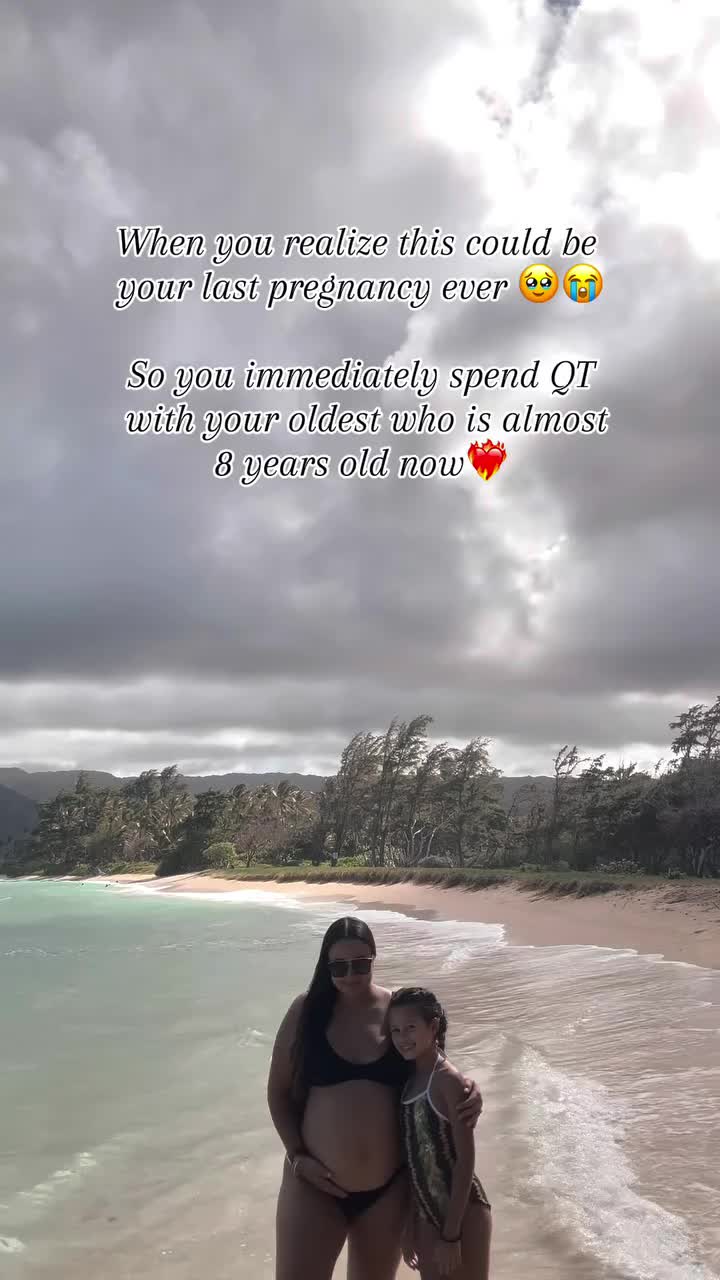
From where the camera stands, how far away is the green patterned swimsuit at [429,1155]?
2.52 metres

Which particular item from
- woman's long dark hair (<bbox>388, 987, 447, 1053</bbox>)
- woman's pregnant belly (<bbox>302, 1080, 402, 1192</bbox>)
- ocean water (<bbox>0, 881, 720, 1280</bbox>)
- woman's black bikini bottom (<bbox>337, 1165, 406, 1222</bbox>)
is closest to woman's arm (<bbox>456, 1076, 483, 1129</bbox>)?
woman's long dark hair (<bbox>388, 987, 447, 1053</bbox>)

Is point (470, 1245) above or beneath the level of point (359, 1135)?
beneath

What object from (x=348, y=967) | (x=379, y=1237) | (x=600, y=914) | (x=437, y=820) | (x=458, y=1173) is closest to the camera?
(x=458, y=1173)

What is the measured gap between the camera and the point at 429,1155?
254 cm

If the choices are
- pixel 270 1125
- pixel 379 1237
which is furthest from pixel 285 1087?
pixel 270 1125

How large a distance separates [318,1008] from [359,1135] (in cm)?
41

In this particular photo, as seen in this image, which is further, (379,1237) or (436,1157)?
(379,1237)

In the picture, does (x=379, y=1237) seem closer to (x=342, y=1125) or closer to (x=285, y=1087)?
(x=342, y=1125)

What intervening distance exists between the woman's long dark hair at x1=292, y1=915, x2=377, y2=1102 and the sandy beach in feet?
35.7

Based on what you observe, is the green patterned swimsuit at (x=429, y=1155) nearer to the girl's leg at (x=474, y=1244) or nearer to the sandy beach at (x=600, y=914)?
the girl's leg at (x=474, y=1244)

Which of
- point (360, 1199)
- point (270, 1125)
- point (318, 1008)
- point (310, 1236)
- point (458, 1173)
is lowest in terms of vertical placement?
point (270, 1125)

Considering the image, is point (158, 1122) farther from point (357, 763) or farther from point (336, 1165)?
point (357, 763)

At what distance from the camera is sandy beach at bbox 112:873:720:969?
573 inches

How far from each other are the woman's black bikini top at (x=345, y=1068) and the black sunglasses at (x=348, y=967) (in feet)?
0.73
